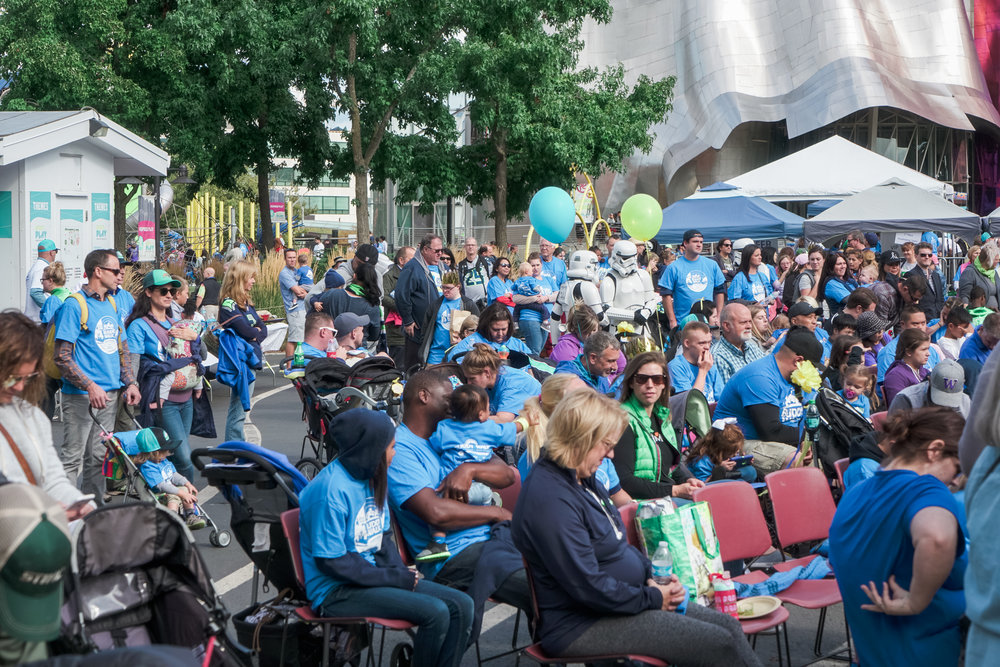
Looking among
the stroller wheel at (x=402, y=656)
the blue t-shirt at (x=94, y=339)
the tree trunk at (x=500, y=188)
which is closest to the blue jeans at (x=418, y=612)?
the stroller wheel at (x=402, y=656)

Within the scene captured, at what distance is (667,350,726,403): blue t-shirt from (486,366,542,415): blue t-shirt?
105 centimetres

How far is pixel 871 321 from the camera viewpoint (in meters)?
10.3

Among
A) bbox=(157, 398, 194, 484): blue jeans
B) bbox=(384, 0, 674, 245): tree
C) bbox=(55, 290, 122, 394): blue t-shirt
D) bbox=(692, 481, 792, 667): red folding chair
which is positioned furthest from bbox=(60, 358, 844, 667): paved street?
bbox=(384, 0, 674, 245): tree

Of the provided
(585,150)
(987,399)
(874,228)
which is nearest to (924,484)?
(987,399)

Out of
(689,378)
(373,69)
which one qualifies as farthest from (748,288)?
(373,69)

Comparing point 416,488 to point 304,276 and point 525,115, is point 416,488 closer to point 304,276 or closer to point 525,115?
point 304,276

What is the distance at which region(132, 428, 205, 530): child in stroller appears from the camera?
7.52 m

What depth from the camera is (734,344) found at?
8555mm

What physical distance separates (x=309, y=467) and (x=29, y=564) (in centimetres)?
649

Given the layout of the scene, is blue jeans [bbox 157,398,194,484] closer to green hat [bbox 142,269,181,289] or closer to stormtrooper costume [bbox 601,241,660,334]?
green hat [bbox 142,269,181,289]

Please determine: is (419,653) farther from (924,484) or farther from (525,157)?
(525,157)

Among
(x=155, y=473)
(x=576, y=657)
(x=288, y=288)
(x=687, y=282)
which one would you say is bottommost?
(x=576, y=657)

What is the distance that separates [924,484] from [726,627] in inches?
40.5

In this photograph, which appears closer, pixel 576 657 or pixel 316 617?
pixel 576 657
